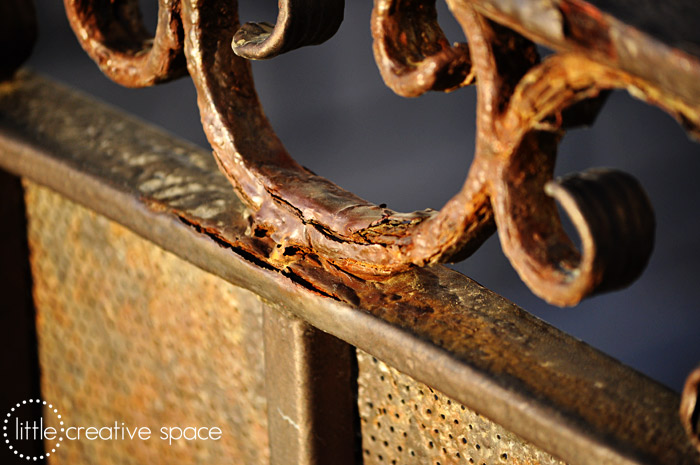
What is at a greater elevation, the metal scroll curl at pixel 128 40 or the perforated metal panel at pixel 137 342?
the metal scroll curl at pixel 128 40

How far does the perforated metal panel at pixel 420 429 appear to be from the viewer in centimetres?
68

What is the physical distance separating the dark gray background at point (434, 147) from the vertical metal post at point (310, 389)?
8.88ft

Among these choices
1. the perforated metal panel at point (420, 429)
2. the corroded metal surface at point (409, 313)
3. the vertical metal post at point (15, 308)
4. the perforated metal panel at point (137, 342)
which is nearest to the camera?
the corroded metal surface at point (409, 313)

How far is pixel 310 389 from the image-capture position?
791 mm

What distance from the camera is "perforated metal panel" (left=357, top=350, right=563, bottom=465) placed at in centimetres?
68

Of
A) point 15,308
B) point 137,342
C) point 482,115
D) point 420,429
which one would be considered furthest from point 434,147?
point 482,115

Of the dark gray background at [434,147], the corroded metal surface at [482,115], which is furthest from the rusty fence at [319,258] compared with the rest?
the dark gray background at [434,147]

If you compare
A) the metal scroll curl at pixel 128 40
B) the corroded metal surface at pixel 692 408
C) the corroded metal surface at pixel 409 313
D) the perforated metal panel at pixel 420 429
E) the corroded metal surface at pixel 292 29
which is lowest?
the perforated metal panel at pixel 420 429

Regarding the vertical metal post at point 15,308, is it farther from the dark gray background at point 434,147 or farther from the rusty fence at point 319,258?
the dark gray background at point 434,147

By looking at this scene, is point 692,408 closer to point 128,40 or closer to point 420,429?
point 420,429

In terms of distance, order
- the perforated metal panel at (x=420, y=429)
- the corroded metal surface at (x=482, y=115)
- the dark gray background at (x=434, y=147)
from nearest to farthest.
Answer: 1. the corroded metal surface at (x=482, y=115)
2. the perforated metal panel at (x=420, y=429)
3. the dark gray background at (x=434, y=147)

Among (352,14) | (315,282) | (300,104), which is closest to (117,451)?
(315,282)

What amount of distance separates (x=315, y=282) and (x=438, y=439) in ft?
0.56

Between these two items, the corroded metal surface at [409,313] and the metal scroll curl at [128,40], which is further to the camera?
the metal scroll curl at [128,40]
